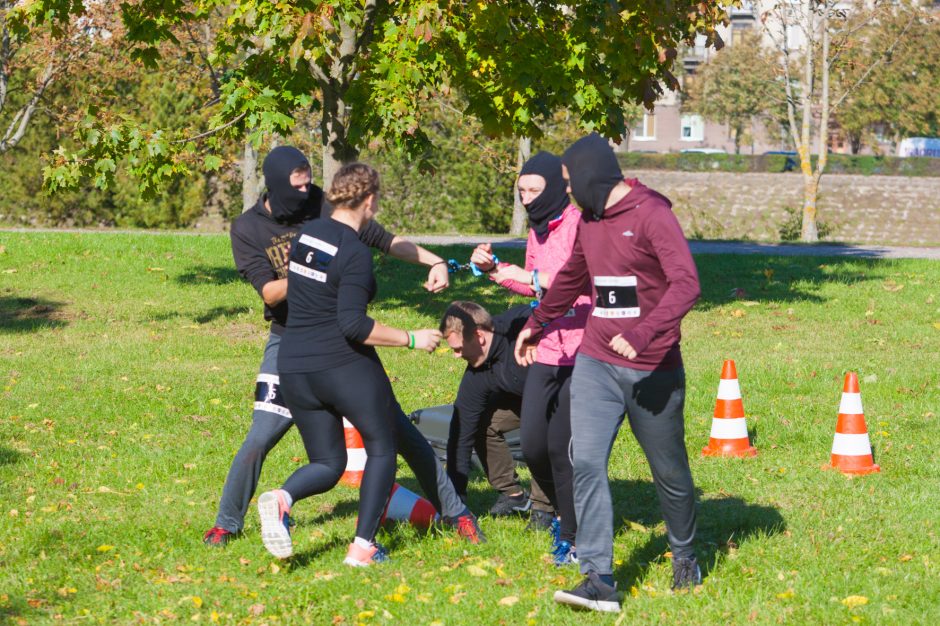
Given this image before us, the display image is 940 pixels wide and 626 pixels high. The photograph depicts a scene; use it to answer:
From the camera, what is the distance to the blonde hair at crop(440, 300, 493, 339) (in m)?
6.39

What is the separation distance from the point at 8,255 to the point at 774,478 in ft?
46.9

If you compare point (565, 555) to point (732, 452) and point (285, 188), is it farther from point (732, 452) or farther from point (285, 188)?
point (732, 452)

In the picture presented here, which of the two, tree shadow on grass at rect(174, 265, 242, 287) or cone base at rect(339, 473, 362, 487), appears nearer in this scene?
cone base at rect(339, 473, 362, 487)

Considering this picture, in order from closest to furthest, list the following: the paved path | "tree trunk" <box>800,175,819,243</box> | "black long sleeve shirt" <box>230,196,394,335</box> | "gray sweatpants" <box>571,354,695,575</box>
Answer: "gray sweatpants" <box>571,354,695,575</box> < "black long sleeve shirt" <box>230,196,394,335</box> < the paved path < "tree trunk" <box>800,175,819,243</box>

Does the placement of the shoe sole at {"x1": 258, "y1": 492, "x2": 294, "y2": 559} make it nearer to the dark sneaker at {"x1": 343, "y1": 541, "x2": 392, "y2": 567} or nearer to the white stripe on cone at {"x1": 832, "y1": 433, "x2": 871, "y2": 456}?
the dark sneaker at {"x1": 343, "y1": 541, "x2": 392, "y2": 567}

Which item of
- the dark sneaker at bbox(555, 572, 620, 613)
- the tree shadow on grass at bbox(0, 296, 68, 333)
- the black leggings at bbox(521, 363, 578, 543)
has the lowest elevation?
the tree shadow on grass at bbox(0, 296, 68, 333)

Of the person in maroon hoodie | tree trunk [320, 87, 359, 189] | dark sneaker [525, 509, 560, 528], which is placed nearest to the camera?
the person in maroon hoodie

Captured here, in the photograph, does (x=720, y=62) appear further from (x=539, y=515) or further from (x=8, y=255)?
(x=539, y=515)

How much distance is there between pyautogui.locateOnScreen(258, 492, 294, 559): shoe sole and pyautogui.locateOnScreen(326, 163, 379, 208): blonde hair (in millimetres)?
1347

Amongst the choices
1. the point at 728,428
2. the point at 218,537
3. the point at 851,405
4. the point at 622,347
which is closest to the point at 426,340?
the point at 622,347

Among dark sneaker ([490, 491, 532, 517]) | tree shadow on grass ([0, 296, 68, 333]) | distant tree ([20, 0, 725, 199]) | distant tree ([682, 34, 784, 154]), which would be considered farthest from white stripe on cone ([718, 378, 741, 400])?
distant tree ([682, 34, 784, 154])

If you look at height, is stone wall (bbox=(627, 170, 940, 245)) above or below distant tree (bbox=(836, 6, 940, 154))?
below

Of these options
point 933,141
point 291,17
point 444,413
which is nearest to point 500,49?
point 291,17

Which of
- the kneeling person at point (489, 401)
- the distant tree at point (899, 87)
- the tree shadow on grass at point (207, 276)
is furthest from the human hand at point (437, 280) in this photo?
the distant tree at point (899, 87)
